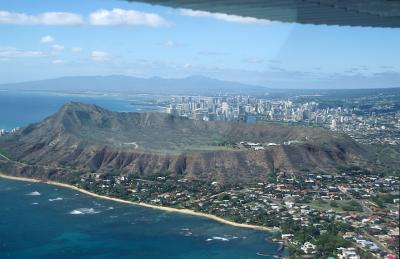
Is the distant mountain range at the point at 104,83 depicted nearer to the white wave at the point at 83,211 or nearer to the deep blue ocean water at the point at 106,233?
the deep blue ocean water at the point at 106,233

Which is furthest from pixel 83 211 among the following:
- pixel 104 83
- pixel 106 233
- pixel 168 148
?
pixel 104 83

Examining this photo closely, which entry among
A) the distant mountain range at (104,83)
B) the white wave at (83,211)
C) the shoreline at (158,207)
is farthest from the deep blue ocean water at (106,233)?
the distant mountain range at (104,83)

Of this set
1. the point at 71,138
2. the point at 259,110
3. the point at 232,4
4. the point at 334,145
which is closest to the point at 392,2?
the point at 232,4

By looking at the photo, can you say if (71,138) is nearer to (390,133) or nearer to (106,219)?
(106,219)

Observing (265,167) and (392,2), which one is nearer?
(392,2)

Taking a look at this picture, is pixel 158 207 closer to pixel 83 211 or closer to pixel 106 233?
pixel 83 211

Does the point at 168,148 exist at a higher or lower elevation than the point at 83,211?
higher

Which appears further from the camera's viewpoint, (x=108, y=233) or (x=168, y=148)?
(x=168, y=148)
